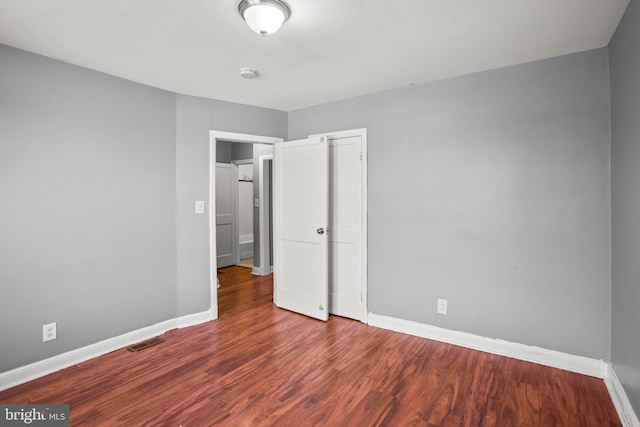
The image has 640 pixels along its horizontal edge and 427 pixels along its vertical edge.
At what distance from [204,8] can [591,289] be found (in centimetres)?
320

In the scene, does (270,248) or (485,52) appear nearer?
(485,52)

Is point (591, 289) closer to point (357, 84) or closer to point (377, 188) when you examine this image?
point (377, 188)

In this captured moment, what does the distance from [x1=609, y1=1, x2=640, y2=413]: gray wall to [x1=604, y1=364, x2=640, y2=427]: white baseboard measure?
53mm

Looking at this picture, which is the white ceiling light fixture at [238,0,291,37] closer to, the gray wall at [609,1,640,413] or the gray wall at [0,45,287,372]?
the gray wall at [0,45,287,372]

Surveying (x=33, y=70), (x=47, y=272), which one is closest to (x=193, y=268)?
(x=47, y=272)

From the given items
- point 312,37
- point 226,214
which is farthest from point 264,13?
point 226,214

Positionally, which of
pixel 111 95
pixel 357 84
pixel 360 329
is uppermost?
pixel 357 84

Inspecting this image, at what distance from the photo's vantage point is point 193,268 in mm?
3488

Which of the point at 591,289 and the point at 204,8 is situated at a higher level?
the point at 204,8

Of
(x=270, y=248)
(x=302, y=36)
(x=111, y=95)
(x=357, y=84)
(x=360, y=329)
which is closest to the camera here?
(x=302, y=36)

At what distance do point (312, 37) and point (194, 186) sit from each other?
201 cm

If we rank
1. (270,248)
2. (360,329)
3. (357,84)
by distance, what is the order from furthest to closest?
1. (270,248)
2. (360,329)
3. (357,84)

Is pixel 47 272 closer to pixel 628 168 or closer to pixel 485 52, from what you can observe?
pixel 485 52

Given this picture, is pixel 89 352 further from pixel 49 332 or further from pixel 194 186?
pixel 194 186
